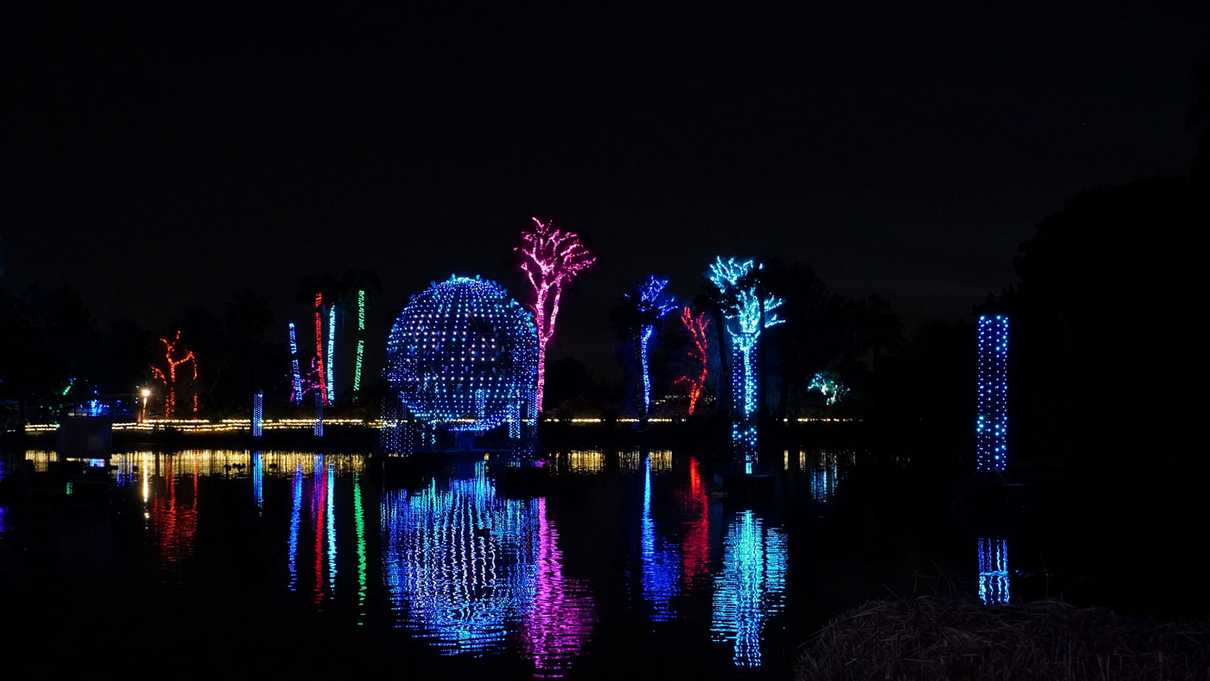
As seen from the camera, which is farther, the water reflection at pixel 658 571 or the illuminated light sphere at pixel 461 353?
the illuminated light sphere at pixel 461 353

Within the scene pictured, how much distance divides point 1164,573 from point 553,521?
968cm

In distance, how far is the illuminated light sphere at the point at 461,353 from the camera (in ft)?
122

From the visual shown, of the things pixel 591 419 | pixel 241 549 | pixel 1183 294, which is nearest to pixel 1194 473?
pixel 1183 294

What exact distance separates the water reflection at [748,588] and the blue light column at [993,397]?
466 cm

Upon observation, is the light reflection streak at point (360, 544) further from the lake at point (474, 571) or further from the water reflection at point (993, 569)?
the water reflection at point (993, 569)

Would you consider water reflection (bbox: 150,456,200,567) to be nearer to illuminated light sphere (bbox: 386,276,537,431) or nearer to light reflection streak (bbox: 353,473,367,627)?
light reflection streak (bbox: 353,473,367,627)

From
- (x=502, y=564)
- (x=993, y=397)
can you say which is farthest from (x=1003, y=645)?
(x=993, y=397)

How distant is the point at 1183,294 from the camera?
26641mm

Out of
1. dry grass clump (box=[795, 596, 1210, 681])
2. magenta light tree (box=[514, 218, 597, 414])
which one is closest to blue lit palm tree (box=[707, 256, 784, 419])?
magenta light tree (box=[514, 218, 597, 414])

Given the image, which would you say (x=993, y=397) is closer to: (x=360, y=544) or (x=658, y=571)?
(x=658, y=571)

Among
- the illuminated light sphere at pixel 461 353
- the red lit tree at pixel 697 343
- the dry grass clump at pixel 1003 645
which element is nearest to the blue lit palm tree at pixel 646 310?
the red lit tree at pixel 697 343

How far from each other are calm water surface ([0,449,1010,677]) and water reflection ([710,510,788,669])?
1.4 inches

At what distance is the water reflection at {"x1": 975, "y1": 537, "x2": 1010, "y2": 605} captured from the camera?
13719mm

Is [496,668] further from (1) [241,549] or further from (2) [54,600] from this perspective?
(1) [241,549]
